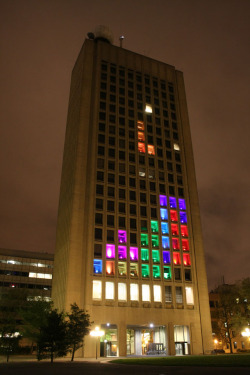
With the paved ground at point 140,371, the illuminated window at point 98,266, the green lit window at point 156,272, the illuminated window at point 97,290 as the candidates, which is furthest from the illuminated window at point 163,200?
the paved ground at point 140,371

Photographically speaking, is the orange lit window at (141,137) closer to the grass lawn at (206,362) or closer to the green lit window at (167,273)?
the green lit window at (167,273)

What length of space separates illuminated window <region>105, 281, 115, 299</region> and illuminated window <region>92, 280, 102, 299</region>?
125cm

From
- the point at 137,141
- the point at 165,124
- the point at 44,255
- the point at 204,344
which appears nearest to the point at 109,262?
the point at 204,344

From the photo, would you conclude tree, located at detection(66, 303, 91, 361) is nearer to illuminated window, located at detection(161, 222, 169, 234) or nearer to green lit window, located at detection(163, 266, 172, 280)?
green lit window, located at detection(163, 266, 172, 280)

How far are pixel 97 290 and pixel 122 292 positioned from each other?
5.01 meters

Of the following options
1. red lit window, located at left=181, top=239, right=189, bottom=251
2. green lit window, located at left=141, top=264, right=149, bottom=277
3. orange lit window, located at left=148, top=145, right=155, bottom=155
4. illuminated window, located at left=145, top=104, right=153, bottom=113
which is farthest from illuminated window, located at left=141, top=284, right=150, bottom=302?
illuminated window, located at left=145, top=104, right=153, bottom=113

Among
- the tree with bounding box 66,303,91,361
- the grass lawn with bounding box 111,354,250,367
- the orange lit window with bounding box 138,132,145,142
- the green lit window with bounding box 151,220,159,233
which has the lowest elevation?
the grass lawn with bounding box 111,354,250,367

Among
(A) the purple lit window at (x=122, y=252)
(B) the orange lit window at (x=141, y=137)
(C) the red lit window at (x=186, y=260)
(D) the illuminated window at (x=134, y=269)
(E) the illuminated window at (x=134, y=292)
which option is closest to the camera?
(E) the illuminated window at (x=134, y=292)

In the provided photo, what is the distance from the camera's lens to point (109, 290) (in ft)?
200

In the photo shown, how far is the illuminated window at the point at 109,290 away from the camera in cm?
6042

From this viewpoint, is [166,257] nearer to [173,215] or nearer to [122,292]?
[173,215]

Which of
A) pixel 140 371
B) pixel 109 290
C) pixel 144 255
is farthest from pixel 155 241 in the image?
pixel 140 371

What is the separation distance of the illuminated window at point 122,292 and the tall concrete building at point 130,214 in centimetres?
18

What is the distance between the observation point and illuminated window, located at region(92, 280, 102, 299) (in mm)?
59594
